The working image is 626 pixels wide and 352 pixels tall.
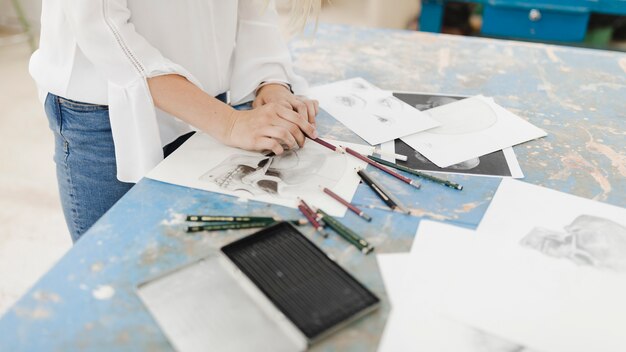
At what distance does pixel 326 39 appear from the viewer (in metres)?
1.33

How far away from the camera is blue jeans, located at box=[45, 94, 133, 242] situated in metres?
0.92

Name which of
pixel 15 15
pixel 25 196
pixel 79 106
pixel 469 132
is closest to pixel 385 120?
pixel 469 132

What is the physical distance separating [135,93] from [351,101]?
15.6 inches

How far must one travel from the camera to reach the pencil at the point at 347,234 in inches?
26.7

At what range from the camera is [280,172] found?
2.72 ft

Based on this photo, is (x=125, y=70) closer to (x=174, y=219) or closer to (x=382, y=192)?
(x=174, y=219)

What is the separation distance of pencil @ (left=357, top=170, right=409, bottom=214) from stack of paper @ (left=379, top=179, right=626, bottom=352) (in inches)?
2.0

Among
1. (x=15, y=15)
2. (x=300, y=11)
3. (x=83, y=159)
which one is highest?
(x=300, y=11)

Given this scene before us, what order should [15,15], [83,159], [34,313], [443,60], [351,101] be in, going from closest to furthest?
[34,313]
[83,159]
[351,101]
[443,60]
[15,15]

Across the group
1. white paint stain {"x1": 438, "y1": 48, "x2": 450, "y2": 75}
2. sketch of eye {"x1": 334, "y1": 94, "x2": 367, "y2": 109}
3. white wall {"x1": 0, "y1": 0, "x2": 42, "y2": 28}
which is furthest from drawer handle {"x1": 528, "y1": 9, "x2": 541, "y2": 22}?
white wall {"x1": 0, "y1": 0, "x2": 42, "y2": 28}

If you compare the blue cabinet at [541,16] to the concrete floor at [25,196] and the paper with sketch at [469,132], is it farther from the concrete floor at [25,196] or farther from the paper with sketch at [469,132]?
the concrete floor at [25,196]

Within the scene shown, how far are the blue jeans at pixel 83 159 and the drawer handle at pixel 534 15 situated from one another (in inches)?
65.6

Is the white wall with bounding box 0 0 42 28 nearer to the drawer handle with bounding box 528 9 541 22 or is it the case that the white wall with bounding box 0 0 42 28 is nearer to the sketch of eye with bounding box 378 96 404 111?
the drawer handle with bounding box 528 9 541 22

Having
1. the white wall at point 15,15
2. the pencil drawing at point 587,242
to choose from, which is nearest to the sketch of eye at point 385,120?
the pencil drawing at point 587,242
